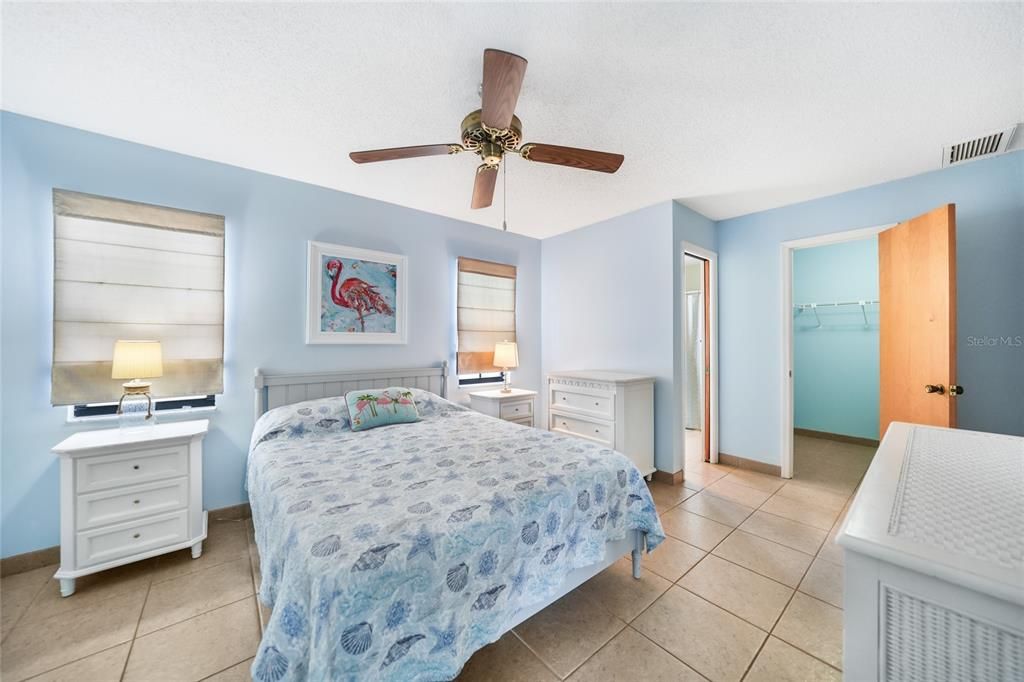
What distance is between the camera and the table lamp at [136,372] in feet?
6.86

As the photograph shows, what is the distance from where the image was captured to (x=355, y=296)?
317cm

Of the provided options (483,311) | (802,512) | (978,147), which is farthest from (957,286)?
(483,311)

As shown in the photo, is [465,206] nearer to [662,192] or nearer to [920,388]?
[662,192]

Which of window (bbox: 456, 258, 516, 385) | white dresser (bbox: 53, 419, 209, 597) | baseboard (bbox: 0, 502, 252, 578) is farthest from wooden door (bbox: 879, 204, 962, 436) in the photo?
baseboard (bbox: 0, 502, 252, 578)

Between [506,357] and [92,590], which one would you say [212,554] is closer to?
[92,590]

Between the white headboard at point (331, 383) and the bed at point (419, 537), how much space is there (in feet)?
1.37

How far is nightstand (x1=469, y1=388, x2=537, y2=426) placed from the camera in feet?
11.7

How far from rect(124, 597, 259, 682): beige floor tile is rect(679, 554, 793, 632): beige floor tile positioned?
213 cm

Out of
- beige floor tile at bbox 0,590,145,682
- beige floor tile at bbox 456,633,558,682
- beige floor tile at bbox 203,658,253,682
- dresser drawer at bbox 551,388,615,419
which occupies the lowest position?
beige floor tile at bbox 203,658,253,682

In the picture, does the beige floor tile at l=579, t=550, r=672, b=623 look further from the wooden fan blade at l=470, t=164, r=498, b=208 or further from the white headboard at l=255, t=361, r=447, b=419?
the wooden fan blade at l=470, t=164, r=498, b=208

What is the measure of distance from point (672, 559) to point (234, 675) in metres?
2.19

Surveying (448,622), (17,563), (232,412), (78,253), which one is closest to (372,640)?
(448,622)

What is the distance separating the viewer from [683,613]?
1.77 m

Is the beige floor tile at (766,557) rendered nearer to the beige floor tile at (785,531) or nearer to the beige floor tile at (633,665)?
the beige floor tile at (785,531)
